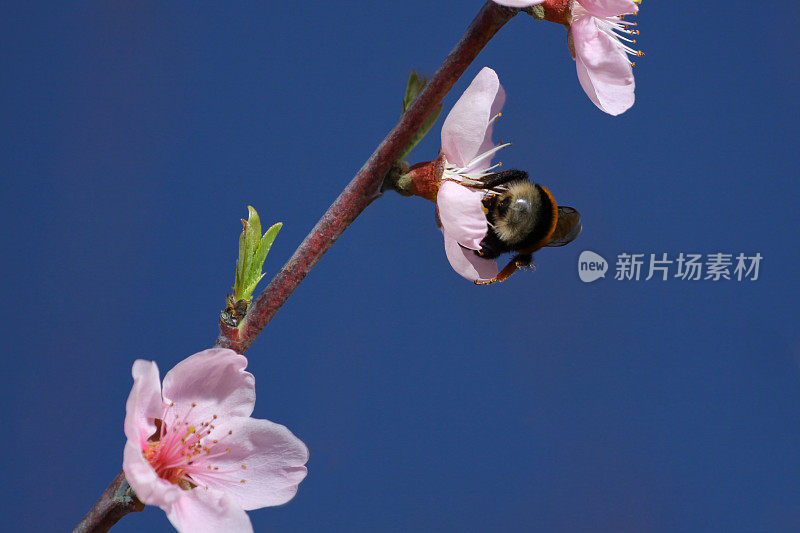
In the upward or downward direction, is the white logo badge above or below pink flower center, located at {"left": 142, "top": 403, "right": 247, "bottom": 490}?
above

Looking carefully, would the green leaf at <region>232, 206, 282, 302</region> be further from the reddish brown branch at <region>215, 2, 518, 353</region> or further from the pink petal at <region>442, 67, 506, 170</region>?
the pink petal at <region>442, 67, 506, 170</region>

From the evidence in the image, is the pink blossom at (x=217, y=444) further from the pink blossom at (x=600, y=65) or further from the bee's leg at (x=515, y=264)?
the pink blossom at (x=600, y=65)

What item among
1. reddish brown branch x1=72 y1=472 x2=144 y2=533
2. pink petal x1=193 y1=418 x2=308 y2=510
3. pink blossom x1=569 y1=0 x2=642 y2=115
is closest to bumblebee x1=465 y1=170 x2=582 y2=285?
pink blossom x1=569 y1=0 x2=642 y2=115

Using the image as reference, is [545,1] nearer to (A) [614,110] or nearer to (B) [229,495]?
(A) [614,110]

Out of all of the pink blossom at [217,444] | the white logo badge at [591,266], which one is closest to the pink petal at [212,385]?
the pink blossom at [217,444]

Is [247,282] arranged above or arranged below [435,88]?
below

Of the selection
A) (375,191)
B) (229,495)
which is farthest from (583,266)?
(229,495)

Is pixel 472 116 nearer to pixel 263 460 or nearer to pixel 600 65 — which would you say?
pixel 600 65
